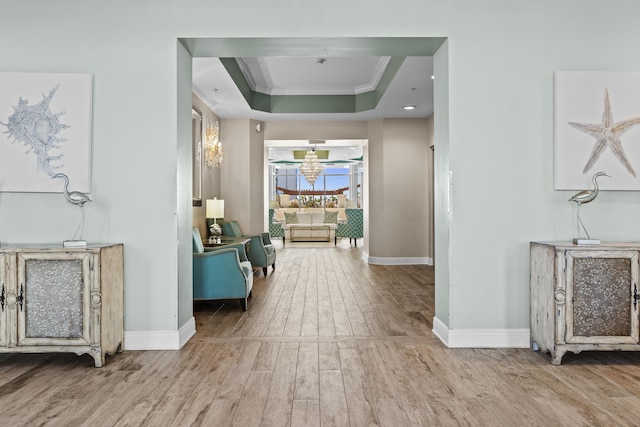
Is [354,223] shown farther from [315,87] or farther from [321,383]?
[321,383]

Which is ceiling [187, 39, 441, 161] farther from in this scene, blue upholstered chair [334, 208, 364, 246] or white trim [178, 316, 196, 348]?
blue upholstered chair [334, 208, 364, 246]

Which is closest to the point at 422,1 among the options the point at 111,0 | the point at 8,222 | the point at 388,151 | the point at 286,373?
the point at 111,0

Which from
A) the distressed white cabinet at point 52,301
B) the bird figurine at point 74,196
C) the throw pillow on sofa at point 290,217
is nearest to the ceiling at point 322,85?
the bird figurine at point 74,196

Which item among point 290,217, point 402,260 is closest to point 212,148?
point 402,260

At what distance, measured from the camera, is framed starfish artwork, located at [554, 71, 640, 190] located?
3230 mm

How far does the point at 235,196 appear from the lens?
25.7ft

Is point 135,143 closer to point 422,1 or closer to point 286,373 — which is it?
point 286,373

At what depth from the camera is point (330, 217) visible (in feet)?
43.2

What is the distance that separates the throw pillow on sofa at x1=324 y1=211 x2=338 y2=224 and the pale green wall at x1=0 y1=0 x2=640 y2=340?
9712 mm

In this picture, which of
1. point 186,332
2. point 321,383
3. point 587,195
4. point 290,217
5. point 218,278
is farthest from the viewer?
point 290,217

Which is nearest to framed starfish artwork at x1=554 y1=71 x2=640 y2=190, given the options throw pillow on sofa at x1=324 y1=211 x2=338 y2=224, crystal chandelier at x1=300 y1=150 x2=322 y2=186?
throw pillow on sofa at x1=324 y1=211 x2=338 y2=224

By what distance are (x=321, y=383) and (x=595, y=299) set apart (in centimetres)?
179

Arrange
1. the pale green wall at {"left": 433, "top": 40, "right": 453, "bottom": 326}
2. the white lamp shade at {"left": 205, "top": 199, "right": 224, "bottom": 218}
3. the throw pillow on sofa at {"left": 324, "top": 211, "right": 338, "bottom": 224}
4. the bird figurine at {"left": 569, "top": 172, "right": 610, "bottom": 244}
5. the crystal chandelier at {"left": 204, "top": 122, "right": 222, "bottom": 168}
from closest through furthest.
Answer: the bird figurine at {"left": 569, "top": 172, "right": 610, "bottom": 244} → the pale green wall at {"left": 433, "top": 40, "right": 453, "bottom": 326} → the white lamp shade at {"left": 205, "top": 199, "right": 224, "bottom": 218} → the crystal chandelier at {"left": 204, "top": 122, "right": 222, "bottom": 168} → the throw pillow on sofa at {"left": 324, "top": 211, "right": 338, "bottom": 224}

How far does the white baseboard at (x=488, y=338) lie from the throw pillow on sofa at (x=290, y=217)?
33.3 ft
